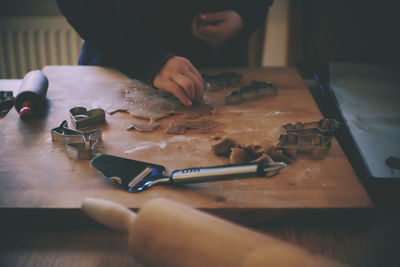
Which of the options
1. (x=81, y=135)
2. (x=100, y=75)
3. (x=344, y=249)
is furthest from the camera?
(x=100, y=75)

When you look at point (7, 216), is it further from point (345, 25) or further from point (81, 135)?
point (345, 25)

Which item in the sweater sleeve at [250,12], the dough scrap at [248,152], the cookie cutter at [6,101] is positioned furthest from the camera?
the sweater sleeve at [250,12]

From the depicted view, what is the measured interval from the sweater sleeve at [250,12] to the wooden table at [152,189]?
0.63m

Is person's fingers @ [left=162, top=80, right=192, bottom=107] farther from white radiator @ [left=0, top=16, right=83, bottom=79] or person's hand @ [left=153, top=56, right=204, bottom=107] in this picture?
white radiator @ [left=0, top=16, right=83, bottom=79]

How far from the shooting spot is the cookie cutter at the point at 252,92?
1.17m

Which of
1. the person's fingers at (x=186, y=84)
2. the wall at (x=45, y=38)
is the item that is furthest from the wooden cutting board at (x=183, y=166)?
the wall at (x=45, y=38)

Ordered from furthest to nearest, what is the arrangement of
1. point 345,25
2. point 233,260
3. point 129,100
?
point 345,25
point 129,100
point 233,260

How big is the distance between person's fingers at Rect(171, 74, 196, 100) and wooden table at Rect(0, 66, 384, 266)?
112 mm

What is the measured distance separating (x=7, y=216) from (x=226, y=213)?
17.0 inches

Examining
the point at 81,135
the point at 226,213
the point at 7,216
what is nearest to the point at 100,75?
the point at 81,135

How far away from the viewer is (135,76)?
50.0 inches

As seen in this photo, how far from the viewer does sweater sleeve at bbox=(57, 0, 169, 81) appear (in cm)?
122

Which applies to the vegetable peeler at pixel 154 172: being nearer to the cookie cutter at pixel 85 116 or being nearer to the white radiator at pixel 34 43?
the cookie cutter at pixel 85 116

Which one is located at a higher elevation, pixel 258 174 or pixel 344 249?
pixel 258 174
